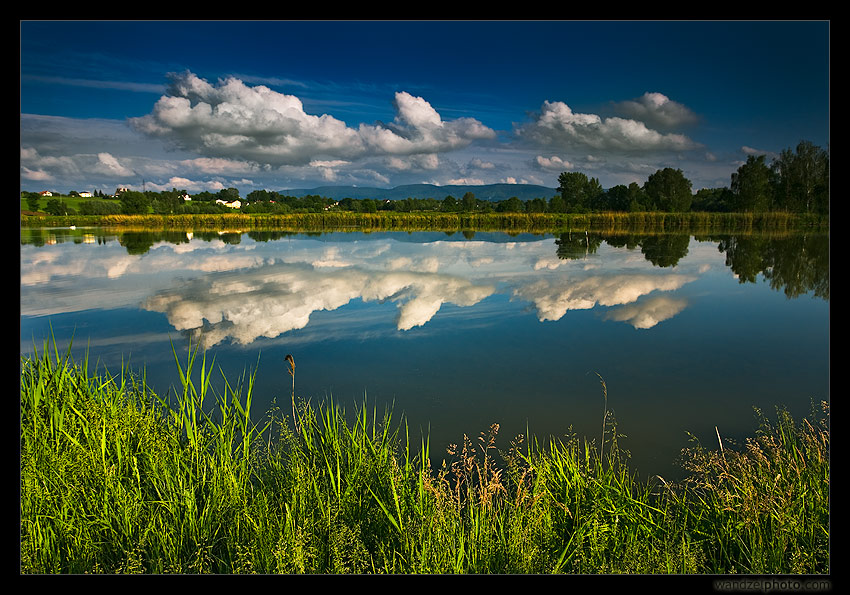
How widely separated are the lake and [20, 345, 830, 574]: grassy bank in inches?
55.4

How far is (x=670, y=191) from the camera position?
167 feet

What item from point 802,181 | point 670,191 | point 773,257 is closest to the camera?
point 773,257

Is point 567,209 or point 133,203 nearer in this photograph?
point 133,203

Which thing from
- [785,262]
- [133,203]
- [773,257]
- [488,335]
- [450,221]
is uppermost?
[133,203]

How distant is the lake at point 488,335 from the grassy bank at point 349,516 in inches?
55.4

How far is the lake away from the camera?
239 inches

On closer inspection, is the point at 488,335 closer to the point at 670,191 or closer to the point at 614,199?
the point at 670,191

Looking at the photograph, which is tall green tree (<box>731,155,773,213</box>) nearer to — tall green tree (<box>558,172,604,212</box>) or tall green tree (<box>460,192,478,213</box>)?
tall green tree (<box>558,172,604,212</box>)

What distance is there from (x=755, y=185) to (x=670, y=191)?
8.49m

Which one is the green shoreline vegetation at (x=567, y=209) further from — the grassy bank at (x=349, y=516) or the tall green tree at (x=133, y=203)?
the grassy bank at (x=349, y=516)

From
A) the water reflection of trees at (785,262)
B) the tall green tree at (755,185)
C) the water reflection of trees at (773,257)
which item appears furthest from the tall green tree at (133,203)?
the tall green tree at (755,185)

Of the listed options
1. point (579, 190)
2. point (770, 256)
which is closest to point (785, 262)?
point (770, 256)

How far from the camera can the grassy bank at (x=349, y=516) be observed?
295cm

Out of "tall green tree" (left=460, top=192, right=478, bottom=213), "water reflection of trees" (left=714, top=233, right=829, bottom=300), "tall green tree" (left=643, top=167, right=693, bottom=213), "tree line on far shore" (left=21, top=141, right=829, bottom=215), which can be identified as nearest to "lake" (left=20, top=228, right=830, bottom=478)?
"water reflection of trees" (left=714, top=233, right=829, bottom=300)
